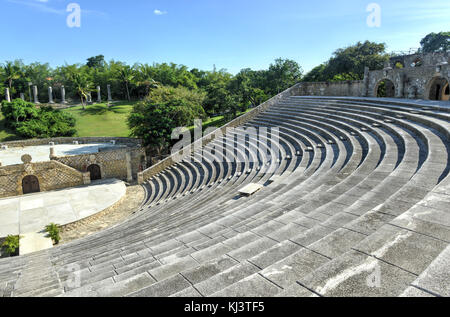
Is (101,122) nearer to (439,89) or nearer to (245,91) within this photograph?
(245,91)

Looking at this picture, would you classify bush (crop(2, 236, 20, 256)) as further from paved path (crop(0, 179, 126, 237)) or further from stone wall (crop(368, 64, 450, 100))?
stone wall (crop(368, 64, 450, 100))

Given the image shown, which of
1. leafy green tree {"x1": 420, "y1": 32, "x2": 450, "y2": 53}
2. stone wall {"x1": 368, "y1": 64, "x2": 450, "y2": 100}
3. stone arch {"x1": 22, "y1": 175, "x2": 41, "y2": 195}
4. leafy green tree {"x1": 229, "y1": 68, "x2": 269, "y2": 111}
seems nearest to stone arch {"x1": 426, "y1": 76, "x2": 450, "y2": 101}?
stone wall {"x1": 368, "y1": 64, "x2": 450, "y2": 100}

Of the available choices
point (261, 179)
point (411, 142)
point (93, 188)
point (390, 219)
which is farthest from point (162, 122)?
point (390, 219)

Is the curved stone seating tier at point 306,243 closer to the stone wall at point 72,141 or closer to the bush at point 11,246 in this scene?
the bush at point 11,246

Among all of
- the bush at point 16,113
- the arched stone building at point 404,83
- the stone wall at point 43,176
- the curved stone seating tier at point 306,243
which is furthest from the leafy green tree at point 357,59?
the bush at point 16,113

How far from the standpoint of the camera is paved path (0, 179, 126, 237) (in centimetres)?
1625

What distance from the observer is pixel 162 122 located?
2750cm

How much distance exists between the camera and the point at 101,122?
1698 inches

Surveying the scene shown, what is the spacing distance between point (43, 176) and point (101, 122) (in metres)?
21.9

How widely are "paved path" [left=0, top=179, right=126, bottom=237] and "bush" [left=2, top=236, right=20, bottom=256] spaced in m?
2.53

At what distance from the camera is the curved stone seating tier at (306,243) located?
11.0ft
